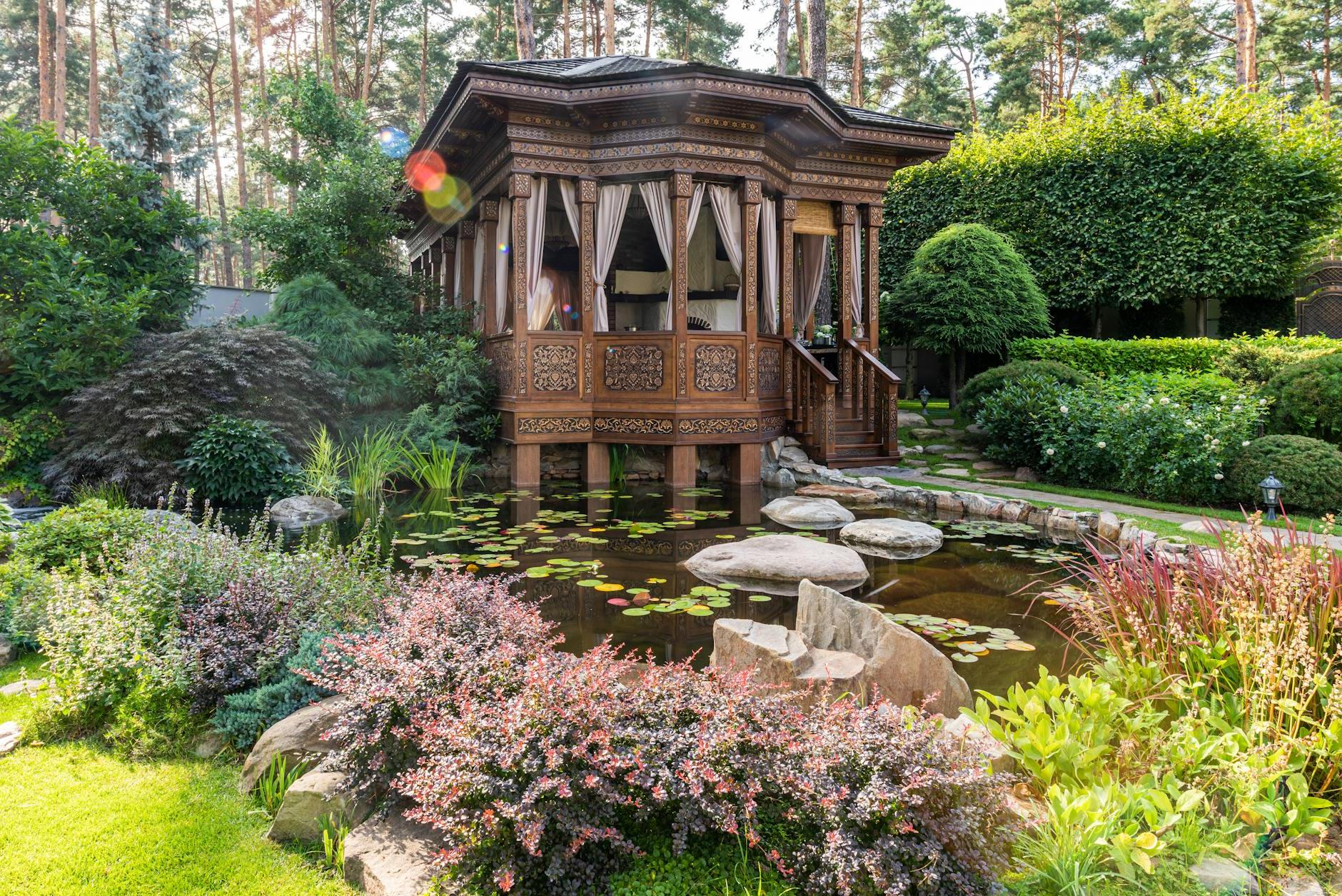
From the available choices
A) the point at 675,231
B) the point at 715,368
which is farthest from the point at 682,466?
the point at 675,231

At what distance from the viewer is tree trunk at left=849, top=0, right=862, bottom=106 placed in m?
Answer: 22.6

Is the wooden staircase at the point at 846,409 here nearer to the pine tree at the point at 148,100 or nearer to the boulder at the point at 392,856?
the boulder at the point at 392,856

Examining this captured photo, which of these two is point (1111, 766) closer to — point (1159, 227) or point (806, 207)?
point (806, 207)

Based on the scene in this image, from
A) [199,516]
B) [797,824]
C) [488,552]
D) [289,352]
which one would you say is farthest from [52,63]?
[797,824]

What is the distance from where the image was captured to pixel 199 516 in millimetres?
6539

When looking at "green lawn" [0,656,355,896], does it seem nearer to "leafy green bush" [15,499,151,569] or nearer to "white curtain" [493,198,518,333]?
"leafy green bush" [15,499,151,569]

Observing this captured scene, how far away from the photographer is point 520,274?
866 centimetres

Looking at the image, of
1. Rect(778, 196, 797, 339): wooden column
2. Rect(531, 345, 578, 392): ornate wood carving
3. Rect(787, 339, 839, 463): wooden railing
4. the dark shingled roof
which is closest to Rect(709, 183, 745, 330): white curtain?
Rect(778, 196, 797, 339): wooden column

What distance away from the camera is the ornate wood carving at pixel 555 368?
339 inches

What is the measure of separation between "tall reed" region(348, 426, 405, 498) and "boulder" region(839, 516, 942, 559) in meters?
4.75

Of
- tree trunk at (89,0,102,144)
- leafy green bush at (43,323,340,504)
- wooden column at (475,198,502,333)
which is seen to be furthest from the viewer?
tree trunk at (89,0,102,144)

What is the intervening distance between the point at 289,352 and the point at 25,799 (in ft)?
21.1

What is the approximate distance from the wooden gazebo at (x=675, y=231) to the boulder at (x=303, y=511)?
2089mm

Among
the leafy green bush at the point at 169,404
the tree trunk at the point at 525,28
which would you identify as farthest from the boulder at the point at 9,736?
the tree trunk at the point at 525,28
